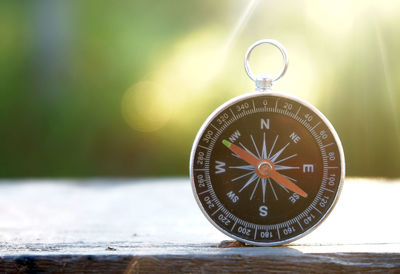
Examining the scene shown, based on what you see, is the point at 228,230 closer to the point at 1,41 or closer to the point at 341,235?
the point at 341,235

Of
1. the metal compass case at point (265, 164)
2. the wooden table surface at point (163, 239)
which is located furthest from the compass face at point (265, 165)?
the wooden table surface at point (163, 239)

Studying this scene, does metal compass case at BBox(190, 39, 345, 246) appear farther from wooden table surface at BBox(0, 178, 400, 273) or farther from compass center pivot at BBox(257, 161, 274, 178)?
wooden table surface at BBox(0, 178, 400, 273)

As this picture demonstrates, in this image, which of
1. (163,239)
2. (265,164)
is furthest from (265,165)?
(163,239)

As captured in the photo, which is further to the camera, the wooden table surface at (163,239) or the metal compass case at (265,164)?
the metal compass case at (265,164)

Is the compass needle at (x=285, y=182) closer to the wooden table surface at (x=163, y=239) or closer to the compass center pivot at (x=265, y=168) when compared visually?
the compass center pivot at (x=265, y=168)

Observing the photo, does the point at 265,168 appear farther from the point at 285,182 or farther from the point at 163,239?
the point at 163,239

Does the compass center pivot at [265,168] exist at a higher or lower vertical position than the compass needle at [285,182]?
higher

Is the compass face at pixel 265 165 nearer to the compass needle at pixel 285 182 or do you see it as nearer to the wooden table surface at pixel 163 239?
the compass needle at pixel 285 182
